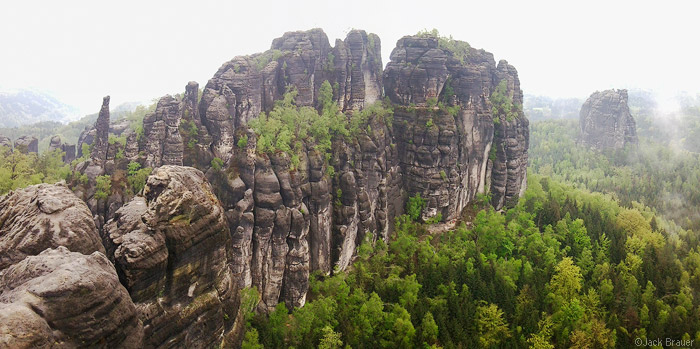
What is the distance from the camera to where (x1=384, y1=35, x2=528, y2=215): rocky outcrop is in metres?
52.5

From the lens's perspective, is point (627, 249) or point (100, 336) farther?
point (627, 249)

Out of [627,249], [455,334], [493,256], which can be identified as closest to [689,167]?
[627,249]

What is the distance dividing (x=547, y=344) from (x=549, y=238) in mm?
19219

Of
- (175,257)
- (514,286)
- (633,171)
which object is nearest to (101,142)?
(175,257)

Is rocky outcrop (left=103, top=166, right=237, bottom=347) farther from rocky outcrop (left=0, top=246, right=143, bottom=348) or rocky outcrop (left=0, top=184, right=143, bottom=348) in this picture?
rocky outcrop (left=0, top=246, right=143, bottom=348)

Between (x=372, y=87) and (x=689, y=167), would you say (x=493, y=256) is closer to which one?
(x=372, y=87)

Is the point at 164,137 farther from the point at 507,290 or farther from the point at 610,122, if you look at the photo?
the point at 610,122

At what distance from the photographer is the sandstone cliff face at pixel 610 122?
10044 cm

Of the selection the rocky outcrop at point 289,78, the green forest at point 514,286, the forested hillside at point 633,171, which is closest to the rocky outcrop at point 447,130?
the green forest at point 514,286

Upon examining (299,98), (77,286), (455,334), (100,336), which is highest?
(299,98)

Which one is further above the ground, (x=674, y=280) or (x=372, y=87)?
(x=372, y=87)

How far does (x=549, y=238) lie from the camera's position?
49.1 metres

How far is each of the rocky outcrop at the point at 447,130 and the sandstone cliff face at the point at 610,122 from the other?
57978mm

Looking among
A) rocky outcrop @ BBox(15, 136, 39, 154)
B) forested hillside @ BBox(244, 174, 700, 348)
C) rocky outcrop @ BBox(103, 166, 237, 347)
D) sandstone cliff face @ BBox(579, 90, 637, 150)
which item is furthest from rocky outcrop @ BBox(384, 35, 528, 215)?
sandstone cliff face @ BBox(579, 90, 637, 150)
